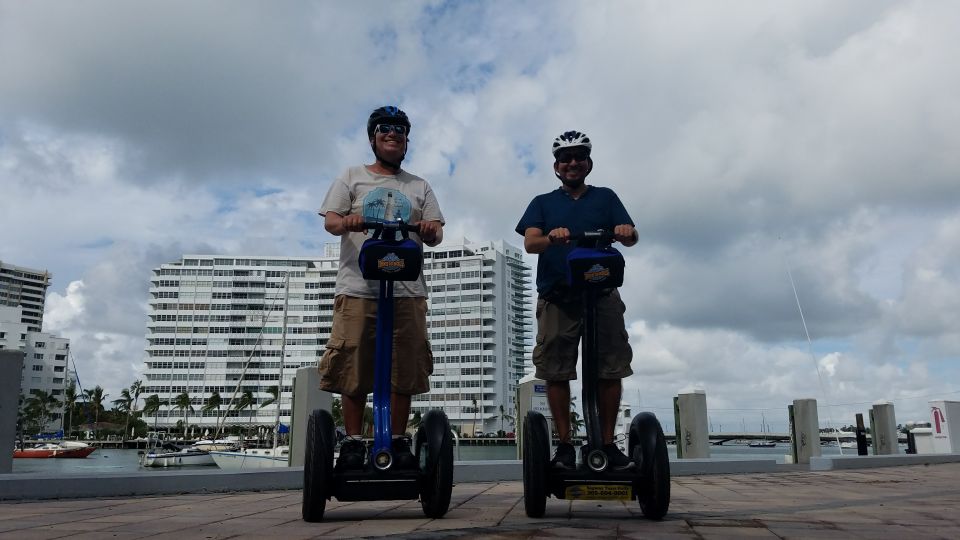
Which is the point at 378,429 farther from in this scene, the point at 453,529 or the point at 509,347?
the point at 509,347

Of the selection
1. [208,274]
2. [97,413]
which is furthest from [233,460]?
[97,413]

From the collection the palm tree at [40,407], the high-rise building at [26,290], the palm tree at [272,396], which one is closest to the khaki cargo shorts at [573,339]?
the palm tree at [272,396]

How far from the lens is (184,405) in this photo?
294 feet

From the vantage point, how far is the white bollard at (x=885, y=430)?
51.6 ft

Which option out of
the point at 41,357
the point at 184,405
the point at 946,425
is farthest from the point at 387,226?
the point at 41,357

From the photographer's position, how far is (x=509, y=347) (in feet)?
329

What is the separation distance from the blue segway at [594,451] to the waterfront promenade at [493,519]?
11 centimetres

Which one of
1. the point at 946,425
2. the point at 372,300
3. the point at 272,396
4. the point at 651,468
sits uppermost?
the point at 372,300

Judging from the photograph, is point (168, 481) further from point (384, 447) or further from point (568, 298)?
point (568, 298)

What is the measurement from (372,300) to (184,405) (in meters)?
96.7

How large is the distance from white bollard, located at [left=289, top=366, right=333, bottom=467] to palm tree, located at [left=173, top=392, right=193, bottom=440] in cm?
9145

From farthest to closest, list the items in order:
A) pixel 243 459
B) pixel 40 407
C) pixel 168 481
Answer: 1. pixel 40 407
2. pixel 243 459
3. pixel 168 481

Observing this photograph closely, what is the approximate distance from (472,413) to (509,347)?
40.8 feet

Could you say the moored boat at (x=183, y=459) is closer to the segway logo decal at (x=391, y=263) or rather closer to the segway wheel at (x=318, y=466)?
the segway wheel at (x=318, y=466)
